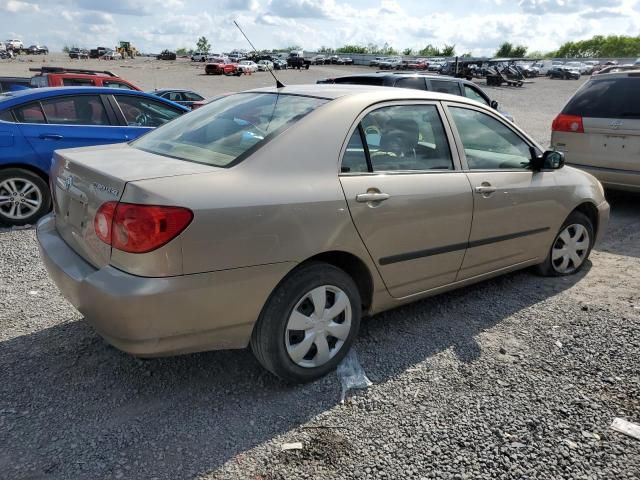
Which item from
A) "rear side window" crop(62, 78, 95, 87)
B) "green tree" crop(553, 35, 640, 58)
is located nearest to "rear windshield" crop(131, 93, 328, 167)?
"rear side window" crop(62, 78, 95, 87)

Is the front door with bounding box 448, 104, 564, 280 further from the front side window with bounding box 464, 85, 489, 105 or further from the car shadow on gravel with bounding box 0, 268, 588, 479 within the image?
the front side window with bounding box 464, 85, 489, 105

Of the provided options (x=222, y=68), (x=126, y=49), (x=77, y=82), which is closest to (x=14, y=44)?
(x=126, y=49)

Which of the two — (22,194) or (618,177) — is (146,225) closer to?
(22,194)

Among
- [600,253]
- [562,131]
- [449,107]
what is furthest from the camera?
[562,131]

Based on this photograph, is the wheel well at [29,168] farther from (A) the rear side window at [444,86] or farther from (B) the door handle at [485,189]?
(A) the rear side window at [444,86]

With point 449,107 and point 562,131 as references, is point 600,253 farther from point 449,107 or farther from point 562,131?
point 449,107

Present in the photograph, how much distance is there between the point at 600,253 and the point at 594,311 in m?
1.74

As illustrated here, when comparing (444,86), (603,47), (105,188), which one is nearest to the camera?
(105,188)

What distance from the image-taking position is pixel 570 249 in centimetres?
480

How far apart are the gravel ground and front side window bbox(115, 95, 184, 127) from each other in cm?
329

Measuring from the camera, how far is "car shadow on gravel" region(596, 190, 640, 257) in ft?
19.0

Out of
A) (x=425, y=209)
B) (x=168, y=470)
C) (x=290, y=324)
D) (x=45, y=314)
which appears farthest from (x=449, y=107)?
(x=45, y=314)

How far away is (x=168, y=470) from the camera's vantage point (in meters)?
2.41

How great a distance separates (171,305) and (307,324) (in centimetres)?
80
